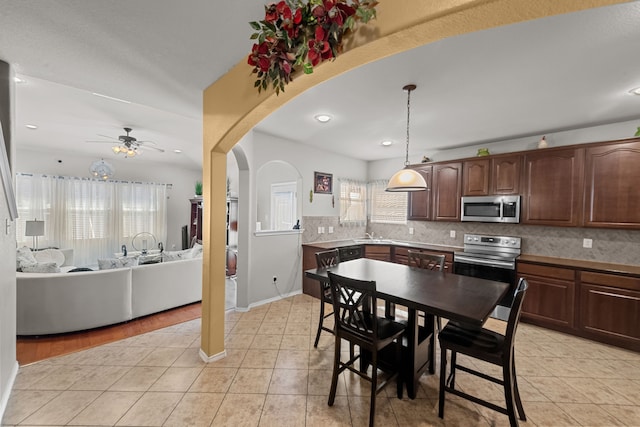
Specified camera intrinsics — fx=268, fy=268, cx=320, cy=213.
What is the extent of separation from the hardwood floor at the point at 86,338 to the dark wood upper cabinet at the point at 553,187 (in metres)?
Answer: 4.66

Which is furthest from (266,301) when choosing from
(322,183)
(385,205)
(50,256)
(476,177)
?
(50,256)

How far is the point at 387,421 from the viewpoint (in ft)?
5.90

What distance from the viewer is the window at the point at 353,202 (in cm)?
516

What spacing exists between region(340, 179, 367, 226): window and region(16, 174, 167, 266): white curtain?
486cm

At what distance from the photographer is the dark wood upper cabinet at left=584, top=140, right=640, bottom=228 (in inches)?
113

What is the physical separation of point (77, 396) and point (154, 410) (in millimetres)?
663

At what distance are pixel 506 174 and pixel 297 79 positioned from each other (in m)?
3.47

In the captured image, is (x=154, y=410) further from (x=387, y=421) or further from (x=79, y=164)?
(x=79, y=164)

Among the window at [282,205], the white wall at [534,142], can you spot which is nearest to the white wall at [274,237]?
the window at [282,205]

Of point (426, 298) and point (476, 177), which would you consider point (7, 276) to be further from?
point (476, 177)

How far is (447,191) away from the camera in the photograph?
14.0 feet

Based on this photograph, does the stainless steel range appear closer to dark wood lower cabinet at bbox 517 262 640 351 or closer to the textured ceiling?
dark wood lower cabinet at bbox 517 262 640 351

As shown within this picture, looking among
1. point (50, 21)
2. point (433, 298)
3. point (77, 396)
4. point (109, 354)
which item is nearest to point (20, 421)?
point (77, 396)

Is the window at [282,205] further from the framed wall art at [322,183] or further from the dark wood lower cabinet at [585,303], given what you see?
the dark wood lower cabinet at [585,303]
